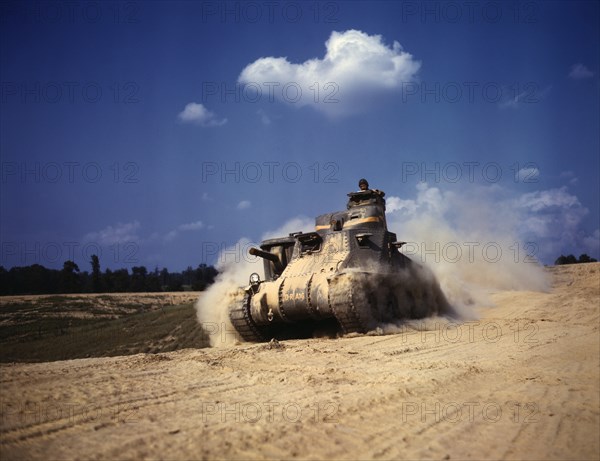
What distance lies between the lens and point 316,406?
4.37m

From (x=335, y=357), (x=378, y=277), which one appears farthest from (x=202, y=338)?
(x=335, y=357)

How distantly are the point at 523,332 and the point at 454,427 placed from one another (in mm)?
6329

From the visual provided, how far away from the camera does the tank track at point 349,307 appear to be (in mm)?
9984

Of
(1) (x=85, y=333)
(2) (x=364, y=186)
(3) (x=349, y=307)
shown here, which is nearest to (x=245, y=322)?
(3) (x=349, y=307)

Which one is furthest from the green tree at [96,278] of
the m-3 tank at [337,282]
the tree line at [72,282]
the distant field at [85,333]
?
the m-3 tank at [337,282]

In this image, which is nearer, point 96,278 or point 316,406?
point 316,406

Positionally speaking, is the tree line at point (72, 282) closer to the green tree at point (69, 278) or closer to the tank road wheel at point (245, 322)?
the green tree at point (69, 278)

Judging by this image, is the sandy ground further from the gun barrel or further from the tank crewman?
the tank crewman

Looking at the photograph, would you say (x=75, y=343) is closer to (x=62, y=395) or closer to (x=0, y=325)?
(x=0, y=325)

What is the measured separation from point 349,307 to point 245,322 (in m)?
2.96

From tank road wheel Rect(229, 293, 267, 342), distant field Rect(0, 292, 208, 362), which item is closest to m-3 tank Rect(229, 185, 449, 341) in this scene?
tank road wheel Rect(229, 293, 267, 342)

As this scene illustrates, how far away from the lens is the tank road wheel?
11664mm

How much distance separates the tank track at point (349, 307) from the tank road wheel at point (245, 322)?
2.44m

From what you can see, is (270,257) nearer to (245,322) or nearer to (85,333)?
(245,322)
